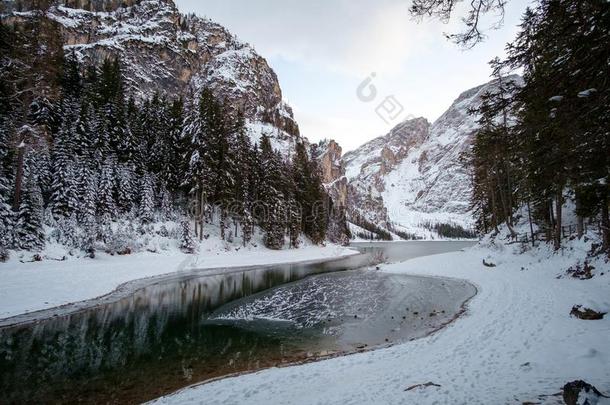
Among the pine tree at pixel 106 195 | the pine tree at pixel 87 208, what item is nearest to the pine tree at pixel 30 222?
the pine tree at pixel 87 208

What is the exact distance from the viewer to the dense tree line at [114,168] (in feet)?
76.4

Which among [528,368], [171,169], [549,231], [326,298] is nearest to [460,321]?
[528,368]

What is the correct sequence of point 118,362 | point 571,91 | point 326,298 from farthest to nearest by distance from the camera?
point 326,298, point 118,362, point 571,91

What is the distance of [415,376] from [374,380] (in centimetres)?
92

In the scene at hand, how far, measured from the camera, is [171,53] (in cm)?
11950

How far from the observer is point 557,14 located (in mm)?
4512

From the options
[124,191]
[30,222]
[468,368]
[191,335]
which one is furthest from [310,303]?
[124,191]

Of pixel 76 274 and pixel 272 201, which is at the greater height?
pixel 272 201

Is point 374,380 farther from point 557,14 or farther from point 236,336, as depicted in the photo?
point 557,14

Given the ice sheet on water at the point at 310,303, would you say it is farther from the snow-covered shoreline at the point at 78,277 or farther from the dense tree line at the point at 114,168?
the dense tree line at the point at 114,168

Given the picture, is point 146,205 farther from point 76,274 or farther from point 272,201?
point 76,274

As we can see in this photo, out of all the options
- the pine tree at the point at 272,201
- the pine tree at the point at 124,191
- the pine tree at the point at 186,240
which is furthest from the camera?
the pine tree at the point at 272,201

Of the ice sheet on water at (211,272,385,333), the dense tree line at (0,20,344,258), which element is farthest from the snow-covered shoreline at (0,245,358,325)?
the ice sheet on water at (211,272,385,333)

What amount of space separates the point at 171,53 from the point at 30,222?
11835cm
